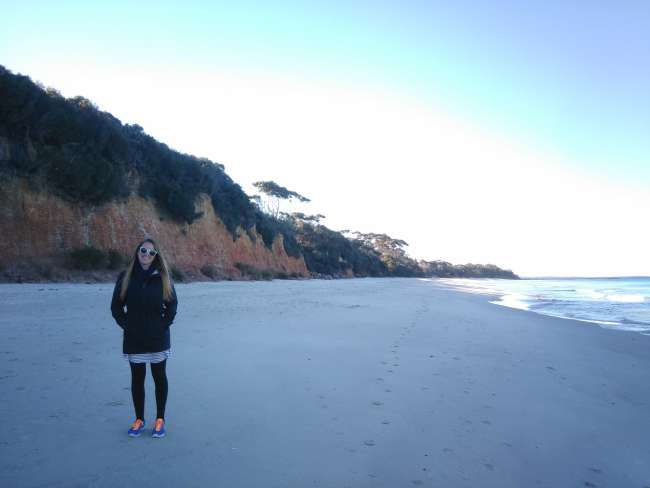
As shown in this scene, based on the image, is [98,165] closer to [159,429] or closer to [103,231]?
[103,231]

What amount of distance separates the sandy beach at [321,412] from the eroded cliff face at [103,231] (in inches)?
339

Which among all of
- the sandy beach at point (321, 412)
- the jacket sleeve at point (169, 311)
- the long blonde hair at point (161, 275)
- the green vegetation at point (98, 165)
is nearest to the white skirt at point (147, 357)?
the jacket sleeve at point (169, 311)

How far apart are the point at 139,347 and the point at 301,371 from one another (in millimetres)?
2208

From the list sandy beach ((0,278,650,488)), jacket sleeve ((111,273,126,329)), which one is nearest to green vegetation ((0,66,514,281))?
sandy beach ((0,278,650,488))

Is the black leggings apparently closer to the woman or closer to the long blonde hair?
the woman

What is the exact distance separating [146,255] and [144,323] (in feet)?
1.73

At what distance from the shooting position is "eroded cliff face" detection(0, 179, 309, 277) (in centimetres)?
1349

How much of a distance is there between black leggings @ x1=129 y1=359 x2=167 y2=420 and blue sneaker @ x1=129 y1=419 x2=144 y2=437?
0.04m

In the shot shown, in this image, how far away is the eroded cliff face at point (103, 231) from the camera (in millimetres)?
13493

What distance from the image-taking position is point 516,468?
2607 millimetres

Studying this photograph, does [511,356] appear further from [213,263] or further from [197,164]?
[197,164]

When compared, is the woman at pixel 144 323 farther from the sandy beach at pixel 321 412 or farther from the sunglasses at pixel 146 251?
the sandy beach at pixel 321 412

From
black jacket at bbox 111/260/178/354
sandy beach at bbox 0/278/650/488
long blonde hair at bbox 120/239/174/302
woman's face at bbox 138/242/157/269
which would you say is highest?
woman's face at bbox 138/242/157/269

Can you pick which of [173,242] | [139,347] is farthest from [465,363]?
[173,242]
